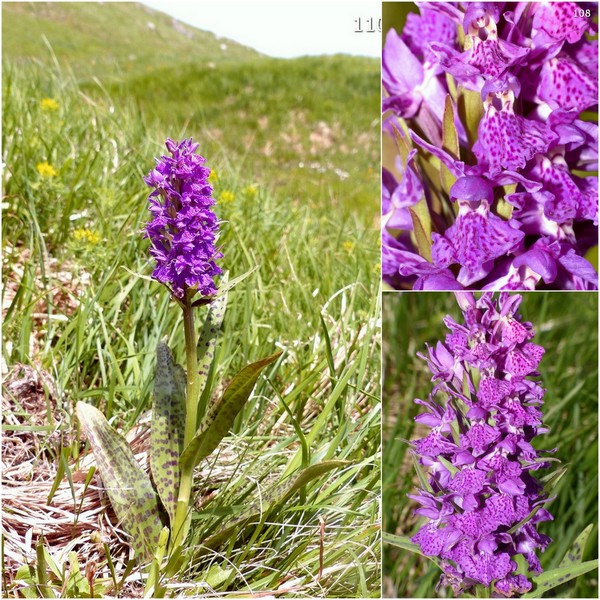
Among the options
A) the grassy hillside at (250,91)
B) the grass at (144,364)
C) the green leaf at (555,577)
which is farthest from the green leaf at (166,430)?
the grassy hillside at (250,91)

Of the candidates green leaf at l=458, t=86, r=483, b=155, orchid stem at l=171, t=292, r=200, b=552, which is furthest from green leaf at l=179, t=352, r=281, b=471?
green leaf at l=458, t=86, r=483, b=155

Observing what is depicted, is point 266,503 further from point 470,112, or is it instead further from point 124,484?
point 470,112

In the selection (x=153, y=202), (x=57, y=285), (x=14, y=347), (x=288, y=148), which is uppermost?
(x=288, y=148)

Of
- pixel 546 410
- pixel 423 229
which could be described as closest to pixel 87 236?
pixel 423 229

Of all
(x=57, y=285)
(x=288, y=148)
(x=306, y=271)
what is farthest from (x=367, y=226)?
(x=288, y=148)

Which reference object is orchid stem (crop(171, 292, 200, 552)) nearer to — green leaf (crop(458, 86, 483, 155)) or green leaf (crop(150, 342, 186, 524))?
green leaf (crop(150, 342, 186, 524))

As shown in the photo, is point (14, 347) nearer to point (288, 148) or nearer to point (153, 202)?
point (153, 202)
